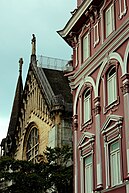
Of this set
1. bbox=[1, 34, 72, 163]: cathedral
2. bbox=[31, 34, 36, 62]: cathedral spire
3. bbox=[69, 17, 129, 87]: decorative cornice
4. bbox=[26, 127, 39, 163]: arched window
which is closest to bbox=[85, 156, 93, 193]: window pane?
bbox=[69, 17, 129, 87]: decorative cornice

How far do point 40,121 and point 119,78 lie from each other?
18279 mm

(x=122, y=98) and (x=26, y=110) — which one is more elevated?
(x=26, y=110)

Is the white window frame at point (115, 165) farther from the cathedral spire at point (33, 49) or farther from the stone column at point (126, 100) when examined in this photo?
the cathedral spire at point (33, 49)

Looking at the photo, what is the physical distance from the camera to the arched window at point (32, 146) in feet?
127

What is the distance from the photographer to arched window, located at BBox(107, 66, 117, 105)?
69.5ft

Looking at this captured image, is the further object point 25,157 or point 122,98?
point 25,157

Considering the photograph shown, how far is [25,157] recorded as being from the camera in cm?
4094

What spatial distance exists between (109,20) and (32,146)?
19.1 m

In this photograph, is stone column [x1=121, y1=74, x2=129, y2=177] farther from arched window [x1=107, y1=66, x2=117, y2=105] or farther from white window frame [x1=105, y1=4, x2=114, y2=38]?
white window frame [x1=105, y1=4, x2=114, y2=38]

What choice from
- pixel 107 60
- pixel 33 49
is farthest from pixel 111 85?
pixel 33 49

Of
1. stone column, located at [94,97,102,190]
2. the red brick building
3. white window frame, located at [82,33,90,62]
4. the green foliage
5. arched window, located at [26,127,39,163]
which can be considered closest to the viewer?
the red brick building

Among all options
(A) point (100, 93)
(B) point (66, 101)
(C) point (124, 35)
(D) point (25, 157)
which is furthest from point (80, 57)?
(D) point (25, 157)

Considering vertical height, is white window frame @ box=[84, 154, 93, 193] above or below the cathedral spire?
below

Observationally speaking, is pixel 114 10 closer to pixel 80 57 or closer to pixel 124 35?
pixel 124 35
